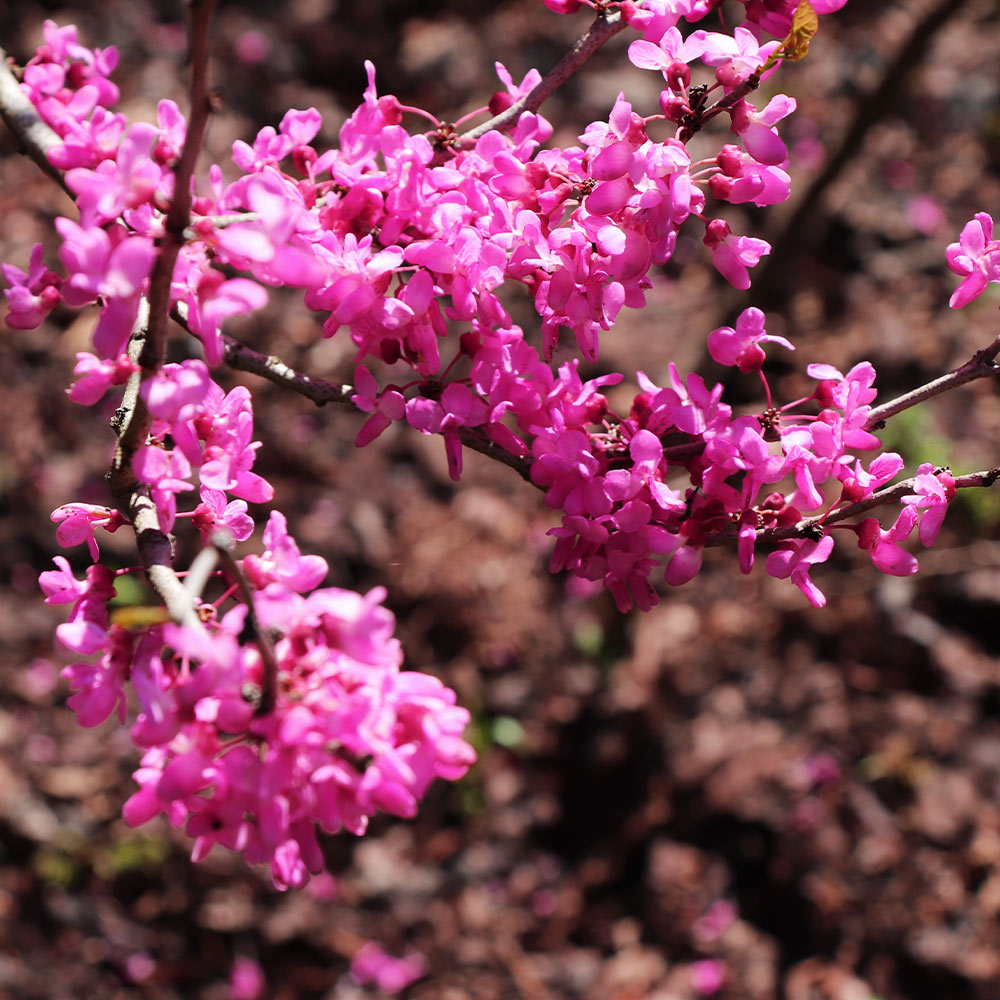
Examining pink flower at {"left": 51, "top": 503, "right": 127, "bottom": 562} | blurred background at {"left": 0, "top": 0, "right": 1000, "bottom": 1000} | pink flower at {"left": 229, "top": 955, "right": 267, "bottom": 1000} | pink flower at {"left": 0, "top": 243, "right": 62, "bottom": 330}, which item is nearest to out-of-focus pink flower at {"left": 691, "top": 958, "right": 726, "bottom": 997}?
blurred background at {"left": 0, "top": 0, "right": 1000, "bottom": 1000}

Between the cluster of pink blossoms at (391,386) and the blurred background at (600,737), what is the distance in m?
→ 2.45

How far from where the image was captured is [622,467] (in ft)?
4.35

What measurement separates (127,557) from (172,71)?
10.3 feet

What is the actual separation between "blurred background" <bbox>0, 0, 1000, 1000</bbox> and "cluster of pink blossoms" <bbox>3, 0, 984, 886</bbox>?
2446mm

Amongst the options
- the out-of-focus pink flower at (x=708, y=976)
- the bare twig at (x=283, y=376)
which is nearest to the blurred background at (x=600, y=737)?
the out-of-focus pink flower at (x=708, y=976)

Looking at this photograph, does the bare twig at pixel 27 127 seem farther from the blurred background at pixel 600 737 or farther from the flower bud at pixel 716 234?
the blurred background at pixel 600 737

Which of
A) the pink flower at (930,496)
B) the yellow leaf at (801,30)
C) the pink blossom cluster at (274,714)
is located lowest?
the pink blossom cluster at (274,714)

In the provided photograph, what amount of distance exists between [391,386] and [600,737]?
2.87m

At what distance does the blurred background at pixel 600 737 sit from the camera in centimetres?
350

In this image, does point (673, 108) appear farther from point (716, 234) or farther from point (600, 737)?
point (600, 737)

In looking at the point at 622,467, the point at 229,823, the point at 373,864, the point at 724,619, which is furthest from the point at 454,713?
the point at 724,619

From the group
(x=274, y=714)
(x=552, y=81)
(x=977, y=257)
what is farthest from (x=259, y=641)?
(x=977, y=257)

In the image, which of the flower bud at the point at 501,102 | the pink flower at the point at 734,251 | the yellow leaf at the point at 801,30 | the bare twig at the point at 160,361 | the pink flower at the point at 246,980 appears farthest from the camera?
the pink flower at the point at 246,980

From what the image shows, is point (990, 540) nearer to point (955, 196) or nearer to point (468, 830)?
point (955, 196)
